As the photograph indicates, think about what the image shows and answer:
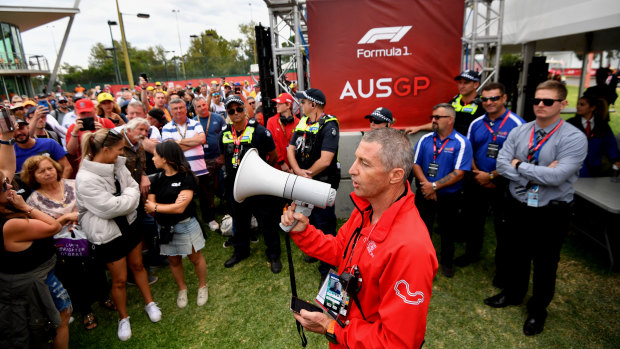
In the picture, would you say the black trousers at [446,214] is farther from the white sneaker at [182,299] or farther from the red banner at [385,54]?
the white sneaker at [182,299]

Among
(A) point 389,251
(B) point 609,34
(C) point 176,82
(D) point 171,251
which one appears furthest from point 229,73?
(A) point 389,251

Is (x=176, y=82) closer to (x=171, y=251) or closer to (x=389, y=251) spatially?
(x=171, y=251)

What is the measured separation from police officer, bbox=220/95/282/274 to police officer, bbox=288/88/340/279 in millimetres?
381

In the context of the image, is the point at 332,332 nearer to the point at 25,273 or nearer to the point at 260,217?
the point at 25,273

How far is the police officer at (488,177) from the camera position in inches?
147

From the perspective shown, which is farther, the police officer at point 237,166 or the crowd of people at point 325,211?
the police officer at point 237,166

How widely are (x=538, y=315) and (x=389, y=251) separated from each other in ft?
8.87

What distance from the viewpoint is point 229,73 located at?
115 feet

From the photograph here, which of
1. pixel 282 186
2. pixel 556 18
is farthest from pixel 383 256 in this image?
pixel 556 18

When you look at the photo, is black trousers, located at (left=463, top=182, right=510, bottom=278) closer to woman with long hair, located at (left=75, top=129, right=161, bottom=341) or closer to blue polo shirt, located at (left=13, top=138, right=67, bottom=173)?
woman with long hair, located at (left=75, top=129, right=161, bottom=341)

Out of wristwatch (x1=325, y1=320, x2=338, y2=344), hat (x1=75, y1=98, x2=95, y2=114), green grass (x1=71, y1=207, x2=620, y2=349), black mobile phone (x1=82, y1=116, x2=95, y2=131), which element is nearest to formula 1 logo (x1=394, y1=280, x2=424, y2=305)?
wristwatch (x1=325, y1=320, x2=338, y2=344)

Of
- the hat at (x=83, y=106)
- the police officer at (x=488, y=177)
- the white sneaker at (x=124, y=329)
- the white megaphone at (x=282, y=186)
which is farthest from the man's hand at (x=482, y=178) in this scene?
the hat at (x=83, y=106)

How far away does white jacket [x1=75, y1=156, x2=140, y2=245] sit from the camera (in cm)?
282

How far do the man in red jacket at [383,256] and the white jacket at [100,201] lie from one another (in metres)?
2.02
